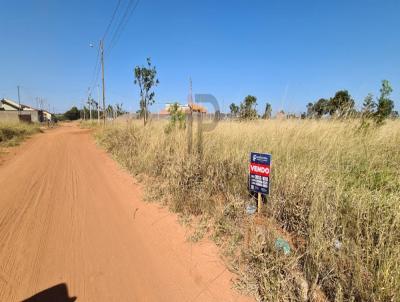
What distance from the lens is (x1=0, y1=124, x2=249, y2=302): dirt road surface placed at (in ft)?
6.93

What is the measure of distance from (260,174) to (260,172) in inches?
1.0

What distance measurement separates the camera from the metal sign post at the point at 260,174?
2828mm

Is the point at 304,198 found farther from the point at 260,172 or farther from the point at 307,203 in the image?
the point at 260,172

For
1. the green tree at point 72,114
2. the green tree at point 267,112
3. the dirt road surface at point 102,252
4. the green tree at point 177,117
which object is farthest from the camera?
the green tree at point 72,114

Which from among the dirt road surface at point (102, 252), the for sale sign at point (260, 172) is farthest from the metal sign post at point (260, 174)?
the dirt road surface at point (102, 252)

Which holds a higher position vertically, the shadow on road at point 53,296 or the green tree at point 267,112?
the green tree at point 267,112

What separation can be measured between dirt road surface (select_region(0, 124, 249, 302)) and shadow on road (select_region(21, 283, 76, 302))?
1.4 inches

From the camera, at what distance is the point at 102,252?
8.70 ft

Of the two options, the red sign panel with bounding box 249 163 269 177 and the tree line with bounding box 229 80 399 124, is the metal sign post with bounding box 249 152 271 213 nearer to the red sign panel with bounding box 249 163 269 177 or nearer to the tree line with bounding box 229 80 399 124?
the red sign panel with bounding box 249 163 269 177

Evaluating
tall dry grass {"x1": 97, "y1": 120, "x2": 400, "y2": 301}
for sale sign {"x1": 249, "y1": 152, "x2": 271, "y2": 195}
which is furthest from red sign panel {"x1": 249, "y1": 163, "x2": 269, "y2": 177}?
tall dry grass {"x1": 97, "y1": 120, "x2": 400, "y2": 301}

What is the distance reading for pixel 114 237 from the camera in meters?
2.96

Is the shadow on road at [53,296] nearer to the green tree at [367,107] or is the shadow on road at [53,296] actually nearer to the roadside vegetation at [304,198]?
the roadside vegetation at [304,198]

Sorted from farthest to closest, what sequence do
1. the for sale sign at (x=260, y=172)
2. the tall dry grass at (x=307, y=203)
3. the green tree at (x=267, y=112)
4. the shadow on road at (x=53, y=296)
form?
the green tree at (x=267, y=112) < the for sale sign at (x=260, y=172) < the shadow on road at (x=53, y=296) < the tall dry grass at (x=307, y=203)

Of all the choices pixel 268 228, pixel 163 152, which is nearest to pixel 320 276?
pixel 268 228
